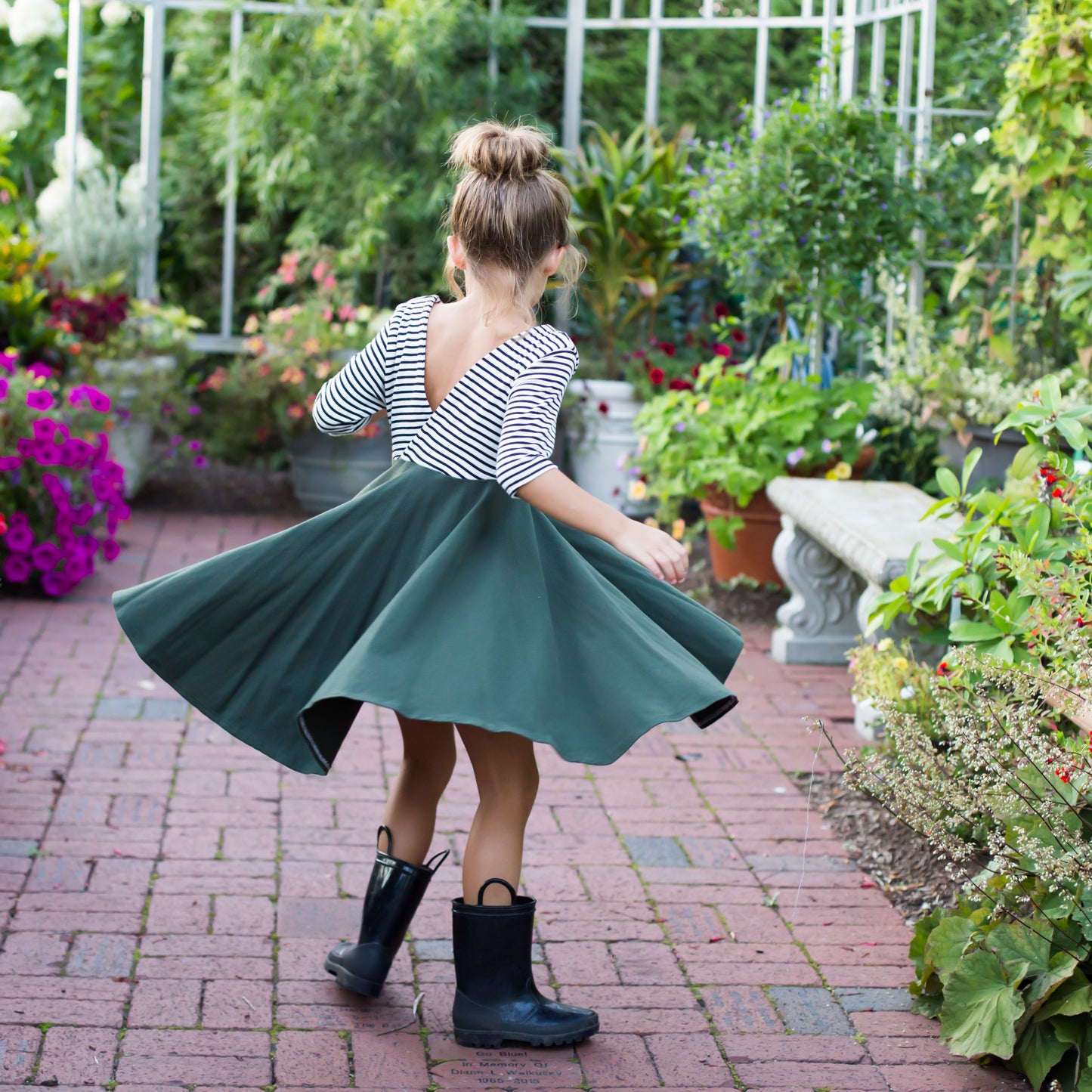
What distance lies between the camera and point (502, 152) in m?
2.28

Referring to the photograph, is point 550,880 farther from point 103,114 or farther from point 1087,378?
point 103,114

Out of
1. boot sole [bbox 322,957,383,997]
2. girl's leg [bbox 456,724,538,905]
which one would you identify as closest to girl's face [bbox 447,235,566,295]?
girl's leg [bbox 456,724,538,905]

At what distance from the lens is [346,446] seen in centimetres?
676

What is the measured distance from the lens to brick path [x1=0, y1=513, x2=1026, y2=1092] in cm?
238

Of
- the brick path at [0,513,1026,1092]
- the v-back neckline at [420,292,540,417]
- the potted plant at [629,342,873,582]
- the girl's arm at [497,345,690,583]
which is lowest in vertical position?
the brick path at [0,513,1026,1092]

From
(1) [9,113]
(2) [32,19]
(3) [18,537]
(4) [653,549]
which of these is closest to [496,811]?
(4) [653,549]

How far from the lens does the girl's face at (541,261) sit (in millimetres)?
2348

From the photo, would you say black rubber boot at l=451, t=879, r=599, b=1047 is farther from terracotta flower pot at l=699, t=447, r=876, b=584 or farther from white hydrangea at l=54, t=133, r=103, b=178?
white hydrangea at l=54, t=133, r=103, b=178

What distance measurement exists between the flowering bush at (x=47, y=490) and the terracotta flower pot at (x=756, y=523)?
2325 mm

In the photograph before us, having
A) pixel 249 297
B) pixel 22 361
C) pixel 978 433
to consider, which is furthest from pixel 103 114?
pixel 978 433

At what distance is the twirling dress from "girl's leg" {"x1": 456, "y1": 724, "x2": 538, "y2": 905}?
0.82 ft

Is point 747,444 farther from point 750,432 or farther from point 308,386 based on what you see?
point 308,386

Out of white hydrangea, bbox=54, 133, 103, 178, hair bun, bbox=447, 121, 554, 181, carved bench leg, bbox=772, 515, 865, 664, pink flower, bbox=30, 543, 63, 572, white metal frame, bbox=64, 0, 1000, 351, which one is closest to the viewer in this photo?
hair bun, bbox=447, 121, 554, 181

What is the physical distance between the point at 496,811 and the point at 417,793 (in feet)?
0.69
